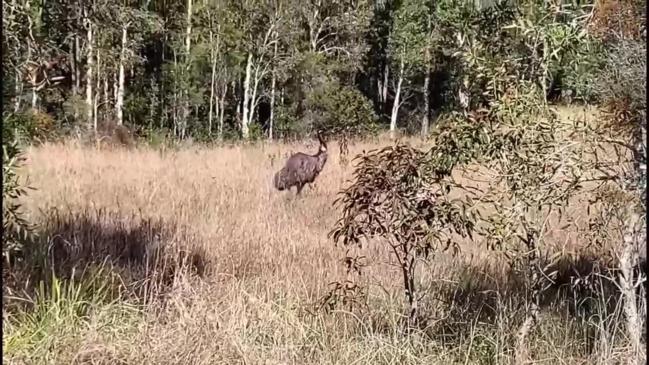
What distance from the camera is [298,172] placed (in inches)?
378

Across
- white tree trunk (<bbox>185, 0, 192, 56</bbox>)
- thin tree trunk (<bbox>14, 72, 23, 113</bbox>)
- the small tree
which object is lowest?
the small tree

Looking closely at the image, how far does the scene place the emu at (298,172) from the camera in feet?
31.4

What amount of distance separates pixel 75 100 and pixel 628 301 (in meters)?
20.8

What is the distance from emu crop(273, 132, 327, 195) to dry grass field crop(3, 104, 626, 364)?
4.07 feet

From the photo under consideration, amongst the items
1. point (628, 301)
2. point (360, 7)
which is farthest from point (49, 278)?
point (360, 7)

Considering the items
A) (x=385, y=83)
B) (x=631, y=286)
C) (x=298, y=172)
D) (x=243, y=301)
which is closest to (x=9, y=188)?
(x=243, y=301)

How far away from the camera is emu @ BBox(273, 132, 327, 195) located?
376 inches

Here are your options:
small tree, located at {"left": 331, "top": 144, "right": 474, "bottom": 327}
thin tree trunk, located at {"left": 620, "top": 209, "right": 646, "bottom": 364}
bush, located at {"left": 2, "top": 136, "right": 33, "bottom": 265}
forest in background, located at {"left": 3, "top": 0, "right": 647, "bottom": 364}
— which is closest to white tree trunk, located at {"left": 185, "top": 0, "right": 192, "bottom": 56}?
forest in background, located at {"left": 3, "top": 0, "right": 647, "bottom": 364}

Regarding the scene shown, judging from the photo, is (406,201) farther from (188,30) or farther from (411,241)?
(188,30)

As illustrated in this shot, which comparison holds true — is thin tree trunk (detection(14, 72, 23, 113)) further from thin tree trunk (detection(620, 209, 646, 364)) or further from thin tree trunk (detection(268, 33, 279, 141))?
thin tree trunk (detection(268, 33, 279, 141))

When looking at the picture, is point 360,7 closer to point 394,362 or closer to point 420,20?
point 420,20

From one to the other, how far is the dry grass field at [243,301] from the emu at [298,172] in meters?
1.24

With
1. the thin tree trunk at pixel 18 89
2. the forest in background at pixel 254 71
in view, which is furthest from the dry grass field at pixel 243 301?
the forest in background at pixel 254 71

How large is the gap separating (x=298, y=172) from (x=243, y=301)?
5.01 m
